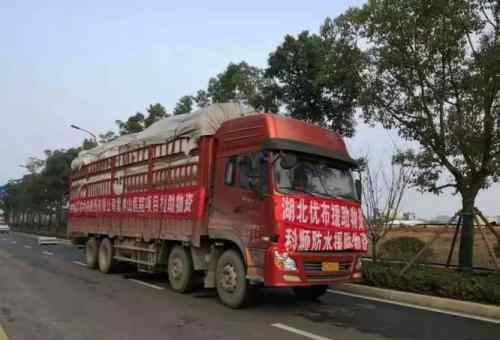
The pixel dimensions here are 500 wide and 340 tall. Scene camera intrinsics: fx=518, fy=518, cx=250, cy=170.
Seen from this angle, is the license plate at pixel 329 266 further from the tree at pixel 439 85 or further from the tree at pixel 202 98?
the tree at pixel 202 98

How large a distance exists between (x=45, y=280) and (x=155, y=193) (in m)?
3.49

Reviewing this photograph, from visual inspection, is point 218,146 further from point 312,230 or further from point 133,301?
point 133,301

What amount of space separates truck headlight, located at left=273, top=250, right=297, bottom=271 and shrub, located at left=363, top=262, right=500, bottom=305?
11.8 feet

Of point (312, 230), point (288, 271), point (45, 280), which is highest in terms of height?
point (312, 230)

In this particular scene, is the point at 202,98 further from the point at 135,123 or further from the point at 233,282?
the point at 233,282

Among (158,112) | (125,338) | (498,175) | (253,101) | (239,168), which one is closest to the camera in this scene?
(125,338)

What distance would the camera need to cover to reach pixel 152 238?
11359 mm

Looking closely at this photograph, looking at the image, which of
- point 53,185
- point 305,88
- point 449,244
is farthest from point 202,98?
point 53,185

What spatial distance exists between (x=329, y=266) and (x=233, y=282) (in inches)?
64.0

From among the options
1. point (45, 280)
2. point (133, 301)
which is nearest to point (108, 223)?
point (45, 280)

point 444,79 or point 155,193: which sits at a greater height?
point 444,79

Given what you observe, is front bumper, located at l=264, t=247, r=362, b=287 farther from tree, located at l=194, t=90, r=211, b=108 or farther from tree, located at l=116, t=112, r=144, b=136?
tree, located at l=116, t=112, r=144, b=136

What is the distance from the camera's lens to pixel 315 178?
8734mm

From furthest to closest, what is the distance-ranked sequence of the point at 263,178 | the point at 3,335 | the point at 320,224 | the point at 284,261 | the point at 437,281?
the point at 437,281, the point at 320,224, the point at 263,178, the point at 284,261, the point at 3,335
